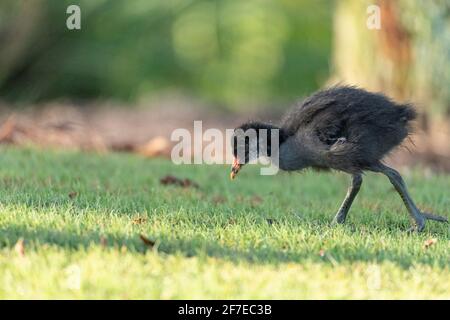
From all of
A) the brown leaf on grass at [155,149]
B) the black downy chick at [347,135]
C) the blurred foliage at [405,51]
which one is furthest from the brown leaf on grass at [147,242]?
the blurred foliage at [405,51]

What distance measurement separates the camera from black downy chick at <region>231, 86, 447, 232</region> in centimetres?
640

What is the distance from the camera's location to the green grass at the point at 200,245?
4.64m

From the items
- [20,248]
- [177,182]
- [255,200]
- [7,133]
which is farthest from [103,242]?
[7,133]

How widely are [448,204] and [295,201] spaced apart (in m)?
1.42

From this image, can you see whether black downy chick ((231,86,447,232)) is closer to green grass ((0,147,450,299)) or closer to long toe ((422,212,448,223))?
long toe ((422,212,448,223))

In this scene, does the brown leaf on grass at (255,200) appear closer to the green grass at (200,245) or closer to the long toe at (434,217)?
the green grass at (200,245)

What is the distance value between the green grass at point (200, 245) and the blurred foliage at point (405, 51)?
13.8ft

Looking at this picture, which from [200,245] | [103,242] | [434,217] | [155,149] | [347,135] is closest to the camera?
[103,242]

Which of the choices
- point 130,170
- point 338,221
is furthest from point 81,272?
point 130,170

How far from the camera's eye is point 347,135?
6438 mm

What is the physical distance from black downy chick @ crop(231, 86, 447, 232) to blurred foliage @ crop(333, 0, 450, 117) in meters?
5.22

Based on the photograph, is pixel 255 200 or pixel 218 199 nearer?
pixel 218 199

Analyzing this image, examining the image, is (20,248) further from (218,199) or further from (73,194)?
(218,199)

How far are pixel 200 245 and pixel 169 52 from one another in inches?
548
